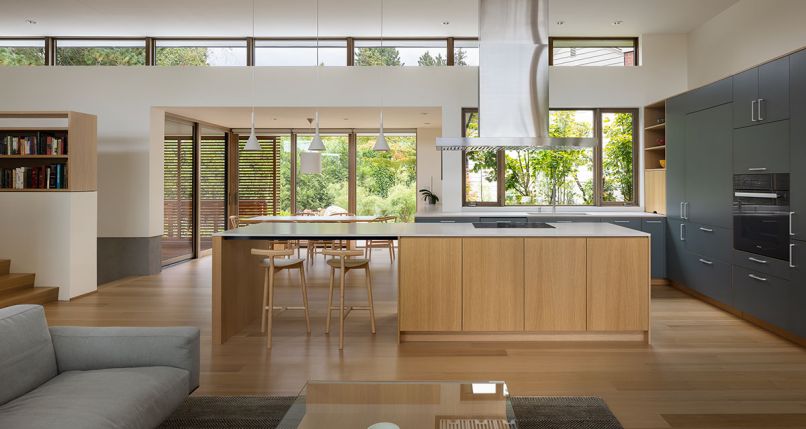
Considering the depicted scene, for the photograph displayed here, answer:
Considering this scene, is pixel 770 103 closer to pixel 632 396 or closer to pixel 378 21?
pixel 632 396

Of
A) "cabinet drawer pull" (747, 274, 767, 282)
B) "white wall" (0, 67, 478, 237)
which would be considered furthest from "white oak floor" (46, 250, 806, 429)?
"white wall" (0, 67, 478, 237)

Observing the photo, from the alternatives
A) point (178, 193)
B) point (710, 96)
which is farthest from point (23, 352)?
point (178, 193)

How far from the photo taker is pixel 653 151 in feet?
26.0

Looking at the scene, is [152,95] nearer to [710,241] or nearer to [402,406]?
[402,406]

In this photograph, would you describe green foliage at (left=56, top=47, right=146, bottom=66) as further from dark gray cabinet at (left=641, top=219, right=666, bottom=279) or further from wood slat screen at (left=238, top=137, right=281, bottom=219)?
dark gray cabinet at (left=641, top=219, right=666, bottom=279)

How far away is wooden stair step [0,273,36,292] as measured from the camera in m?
5.98

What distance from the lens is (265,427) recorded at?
295cm

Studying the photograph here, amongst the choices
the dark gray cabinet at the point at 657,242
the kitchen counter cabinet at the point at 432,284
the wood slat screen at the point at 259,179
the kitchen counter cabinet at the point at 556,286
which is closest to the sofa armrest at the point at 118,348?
the kitchen counter cabinet at the point at 432,284

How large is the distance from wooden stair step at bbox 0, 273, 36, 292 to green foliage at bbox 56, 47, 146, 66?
347cm

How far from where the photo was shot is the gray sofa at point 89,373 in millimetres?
2129

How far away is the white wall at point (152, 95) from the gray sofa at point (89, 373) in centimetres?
564

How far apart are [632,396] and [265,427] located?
84.4 inches

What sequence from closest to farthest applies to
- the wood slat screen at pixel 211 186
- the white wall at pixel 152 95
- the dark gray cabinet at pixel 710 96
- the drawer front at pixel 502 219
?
the dark gray cabinet at pixel 710 96 < the drawer front at pixel 502 219 < the white wall at pixel 152 95 < the wood slat screen at pixel 211 186

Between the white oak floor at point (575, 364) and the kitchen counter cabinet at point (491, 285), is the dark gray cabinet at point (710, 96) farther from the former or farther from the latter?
the kitchen counter cabinet at point (491, 285)
